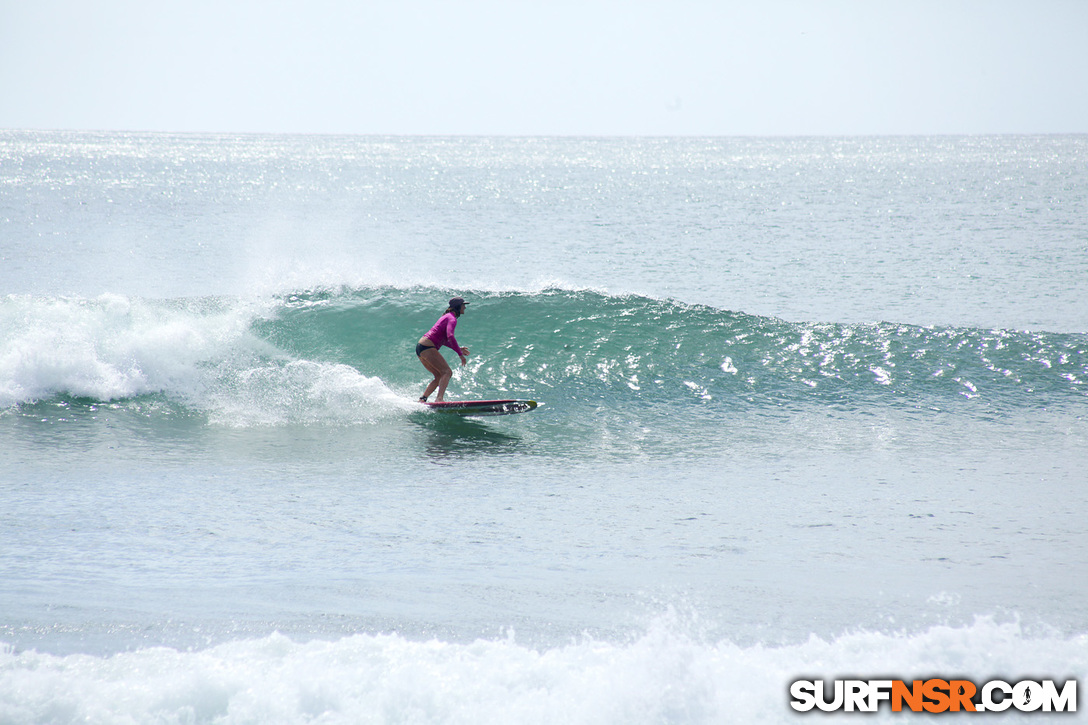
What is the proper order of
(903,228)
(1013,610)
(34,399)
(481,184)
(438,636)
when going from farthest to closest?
1. (481,184)
2. (903,228)
3. (34,399)
4. (1013,610)
5. (438,636)

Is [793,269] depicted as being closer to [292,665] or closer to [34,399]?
[34,399]

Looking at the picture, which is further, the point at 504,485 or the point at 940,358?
the point at 940,358

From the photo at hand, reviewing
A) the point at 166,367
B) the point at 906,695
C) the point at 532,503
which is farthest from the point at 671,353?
the point at 906,695

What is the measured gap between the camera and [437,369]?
34.6ft

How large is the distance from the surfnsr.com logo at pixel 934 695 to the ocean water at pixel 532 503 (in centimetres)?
8

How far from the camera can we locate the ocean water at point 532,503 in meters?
4.16

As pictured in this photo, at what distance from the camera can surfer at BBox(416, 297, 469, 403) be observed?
33.6ft

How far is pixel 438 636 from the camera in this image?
4.52 m

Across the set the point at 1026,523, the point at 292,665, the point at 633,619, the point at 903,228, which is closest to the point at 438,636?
the point at 292,665

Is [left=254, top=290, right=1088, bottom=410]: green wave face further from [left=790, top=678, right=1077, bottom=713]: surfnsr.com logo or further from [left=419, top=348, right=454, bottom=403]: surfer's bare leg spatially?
[left=790, top=678, right=1077, bottom=713]: surfnsr.com logo

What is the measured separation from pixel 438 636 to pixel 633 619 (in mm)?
1141

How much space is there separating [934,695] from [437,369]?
24.7 feet

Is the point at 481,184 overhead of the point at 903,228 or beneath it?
overhead

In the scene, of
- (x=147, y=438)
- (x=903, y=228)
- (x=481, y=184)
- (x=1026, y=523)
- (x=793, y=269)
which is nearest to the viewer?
(x=1026, y=523)
